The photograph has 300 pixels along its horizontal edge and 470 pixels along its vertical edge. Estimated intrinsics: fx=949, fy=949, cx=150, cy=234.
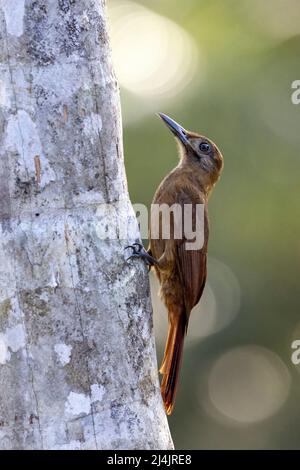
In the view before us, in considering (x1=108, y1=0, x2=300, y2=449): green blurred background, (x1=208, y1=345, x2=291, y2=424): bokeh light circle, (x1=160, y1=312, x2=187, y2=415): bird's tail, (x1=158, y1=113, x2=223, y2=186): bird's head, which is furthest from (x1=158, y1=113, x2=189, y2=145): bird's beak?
(x1=208, y1=345, x2=291, y2=424): bokeh light circle

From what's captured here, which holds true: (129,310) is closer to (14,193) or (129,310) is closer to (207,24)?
(14,193)

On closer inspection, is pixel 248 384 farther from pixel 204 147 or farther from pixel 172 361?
pixel 172 361

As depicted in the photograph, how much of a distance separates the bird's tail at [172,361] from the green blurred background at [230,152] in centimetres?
254

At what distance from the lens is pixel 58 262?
363 centimetres

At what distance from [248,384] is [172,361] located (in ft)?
13.1

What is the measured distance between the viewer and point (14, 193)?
3.64 m

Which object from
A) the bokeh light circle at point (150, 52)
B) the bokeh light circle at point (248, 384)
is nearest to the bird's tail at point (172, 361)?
the bokeh light circle at point (150, 52)

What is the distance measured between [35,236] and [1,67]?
665 millimetres

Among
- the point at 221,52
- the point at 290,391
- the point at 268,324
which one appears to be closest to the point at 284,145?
the point at 221,52

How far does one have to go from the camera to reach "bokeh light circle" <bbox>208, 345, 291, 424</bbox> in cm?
814

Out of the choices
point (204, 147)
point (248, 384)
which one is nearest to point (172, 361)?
point (204, 147)

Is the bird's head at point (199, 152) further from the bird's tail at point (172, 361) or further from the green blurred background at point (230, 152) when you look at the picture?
the green blurred background at point (230, 152)

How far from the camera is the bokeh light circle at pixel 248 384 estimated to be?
8.14 meters

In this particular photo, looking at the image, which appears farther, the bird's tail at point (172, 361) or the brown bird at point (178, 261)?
the brown bird at point (178, 261)
